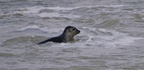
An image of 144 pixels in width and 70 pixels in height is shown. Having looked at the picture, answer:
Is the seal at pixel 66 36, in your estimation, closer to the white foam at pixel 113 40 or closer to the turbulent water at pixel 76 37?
the turbulent water at pixel 76 37

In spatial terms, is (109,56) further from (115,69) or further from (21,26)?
(21,26)

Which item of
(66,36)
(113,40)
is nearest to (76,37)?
(66,36)

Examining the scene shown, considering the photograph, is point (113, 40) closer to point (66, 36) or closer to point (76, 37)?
point (66, 36)

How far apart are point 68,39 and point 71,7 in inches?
354

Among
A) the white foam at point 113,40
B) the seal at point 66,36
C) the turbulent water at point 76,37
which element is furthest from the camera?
the seal at point 66,36

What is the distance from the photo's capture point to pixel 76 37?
38.9ft

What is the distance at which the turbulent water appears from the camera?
8383mm

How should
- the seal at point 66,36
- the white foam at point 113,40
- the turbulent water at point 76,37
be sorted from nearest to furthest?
the turbulent water at point 76,37 → the white foam at point 113,40 → the seal at point 66,36

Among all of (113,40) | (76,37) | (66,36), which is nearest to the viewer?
(113,40)

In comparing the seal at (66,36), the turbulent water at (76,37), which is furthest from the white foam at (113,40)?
the seal at (66,36)

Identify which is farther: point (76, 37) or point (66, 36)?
point (76, 37)

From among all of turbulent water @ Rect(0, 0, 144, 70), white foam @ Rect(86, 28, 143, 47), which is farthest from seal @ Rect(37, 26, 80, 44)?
white foam @ Rect(86, 28, 143, 47)

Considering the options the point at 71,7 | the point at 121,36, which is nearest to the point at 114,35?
the point at 121,36

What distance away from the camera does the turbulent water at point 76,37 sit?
8.38m
